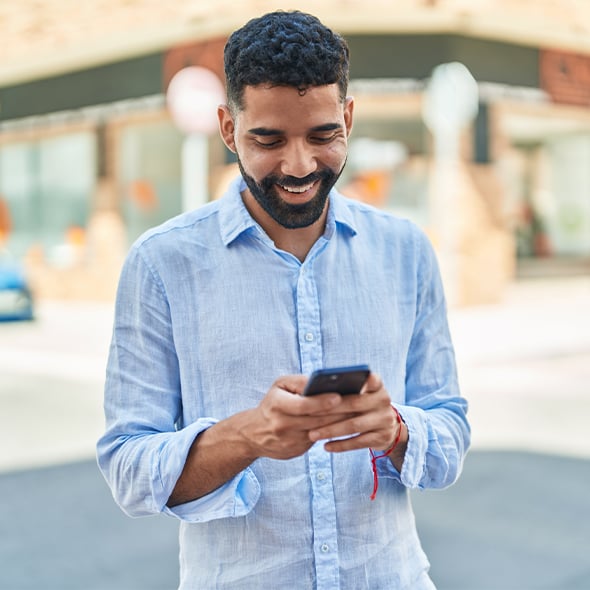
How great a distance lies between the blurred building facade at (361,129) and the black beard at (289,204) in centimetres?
1571

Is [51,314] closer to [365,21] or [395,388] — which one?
[365,21]

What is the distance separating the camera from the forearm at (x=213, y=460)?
1553mm

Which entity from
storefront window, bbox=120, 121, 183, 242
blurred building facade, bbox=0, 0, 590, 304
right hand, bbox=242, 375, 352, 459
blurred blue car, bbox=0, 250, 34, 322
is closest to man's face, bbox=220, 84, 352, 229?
right hand, bbox=242, 375, 352, 459

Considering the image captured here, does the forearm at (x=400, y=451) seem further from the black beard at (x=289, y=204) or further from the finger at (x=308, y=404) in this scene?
the black beard at (x=289, y=204)

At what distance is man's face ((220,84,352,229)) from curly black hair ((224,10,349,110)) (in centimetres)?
2

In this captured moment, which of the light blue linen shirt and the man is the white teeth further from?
the light blue linen shirt

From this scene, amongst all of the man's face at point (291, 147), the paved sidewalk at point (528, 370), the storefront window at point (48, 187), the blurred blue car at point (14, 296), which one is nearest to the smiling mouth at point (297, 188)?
the man's face at point (291, 147)

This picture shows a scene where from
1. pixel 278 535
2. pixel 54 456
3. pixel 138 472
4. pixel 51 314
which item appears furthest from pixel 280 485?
pixel 51 314

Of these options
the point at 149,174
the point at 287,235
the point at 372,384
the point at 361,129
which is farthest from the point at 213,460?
the point at 149,174

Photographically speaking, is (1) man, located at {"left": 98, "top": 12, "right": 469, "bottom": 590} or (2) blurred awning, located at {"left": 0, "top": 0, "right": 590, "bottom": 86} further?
(2) blurred awning, located at {"left": 0, "top": 0, "right": 590, "bottom": 86}

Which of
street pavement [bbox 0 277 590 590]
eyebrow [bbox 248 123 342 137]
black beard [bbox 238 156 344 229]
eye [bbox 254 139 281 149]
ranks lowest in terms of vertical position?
street pavement [bbox 0 277 590 590]

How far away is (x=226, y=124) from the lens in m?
1.81

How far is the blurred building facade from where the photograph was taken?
17.6 metres

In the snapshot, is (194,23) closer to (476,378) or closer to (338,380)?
(476,378)
